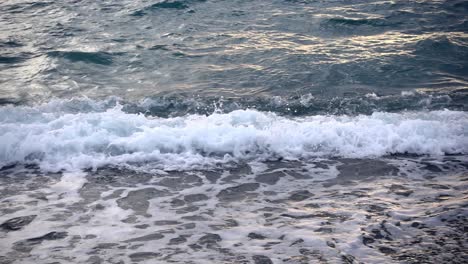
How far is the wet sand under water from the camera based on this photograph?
15.5 ft

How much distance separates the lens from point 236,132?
7.57m

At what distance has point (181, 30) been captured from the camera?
12.1 m

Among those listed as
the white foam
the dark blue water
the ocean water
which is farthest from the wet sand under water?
the dark blue water

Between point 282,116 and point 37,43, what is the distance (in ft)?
22.1

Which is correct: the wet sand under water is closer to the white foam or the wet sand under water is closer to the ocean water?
the ocean water

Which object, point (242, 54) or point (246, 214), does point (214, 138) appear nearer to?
point (246, 214)

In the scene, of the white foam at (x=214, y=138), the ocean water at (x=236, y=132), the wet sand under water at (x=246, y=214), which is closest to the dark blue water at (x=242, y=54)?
the ocean water at (x=236, y=132)

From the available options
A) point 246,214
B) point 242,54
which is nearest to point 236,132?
point 246,214

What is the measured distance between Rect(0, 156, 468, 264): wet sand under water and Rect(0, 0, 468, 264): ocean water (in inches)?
1.0

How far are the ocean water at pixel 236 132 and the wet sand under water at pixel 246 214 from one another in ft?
0.08

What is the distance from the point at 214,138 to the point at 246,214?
7.13 ft

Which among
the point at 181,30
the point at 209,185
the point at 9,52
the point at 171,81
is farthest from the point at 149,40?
the point at 209,185

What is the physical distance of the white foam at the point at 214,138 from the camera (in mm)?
7113

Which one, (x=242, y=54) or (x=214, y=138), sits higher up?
(x=242, y=54)
